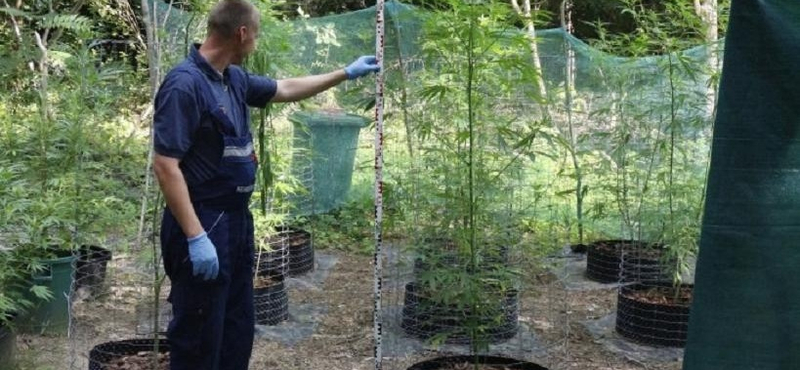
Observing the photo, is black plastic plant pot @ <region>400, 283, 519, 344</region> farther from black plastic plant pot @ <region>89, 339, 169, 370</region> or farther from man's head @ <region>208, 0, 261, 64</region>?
man's head @ <region>208, 0, 261, 64</region>

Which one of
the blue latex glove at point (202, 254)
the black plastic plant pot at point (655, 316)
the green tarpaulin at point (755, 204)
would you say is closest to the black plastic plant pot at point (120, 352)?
the blue latex glove at point (202, 254)

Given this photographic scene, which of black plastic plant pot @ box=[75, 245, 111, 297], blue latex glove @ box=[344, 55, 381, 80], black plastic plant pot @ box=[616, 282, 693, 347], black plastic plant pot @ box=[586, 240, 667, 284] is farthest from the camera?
black plastic plant pot @ box=[586, 240, 667, 284]

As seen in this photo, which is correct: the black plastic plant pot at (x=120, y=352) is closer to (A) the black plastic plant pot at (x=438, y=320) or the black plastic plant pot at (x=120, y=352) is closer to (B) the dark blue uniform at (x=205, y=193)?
(B) the dark blue uniform at (x=205, y=193)

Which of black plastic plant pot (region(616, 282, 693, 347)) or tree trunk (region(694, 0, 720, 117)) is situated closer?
black plastic plant pot (region(616, 282, 693, 347))

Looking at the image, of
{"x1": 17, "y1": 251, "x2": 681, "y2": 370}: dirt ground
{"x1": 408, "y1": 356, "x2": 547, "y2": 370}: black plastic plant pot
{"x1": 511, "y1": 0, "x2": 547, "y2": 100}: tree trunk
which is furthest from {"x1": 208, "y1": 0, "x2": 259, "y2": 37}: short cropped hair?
{"x1": 17, "y1": 251, "x2": 681, "y2": 370}: dirt ground

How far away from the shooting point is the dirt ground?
4648 millimetres

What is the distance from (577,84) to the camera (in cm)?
643

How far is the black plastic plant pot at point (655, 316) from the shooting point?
496cm

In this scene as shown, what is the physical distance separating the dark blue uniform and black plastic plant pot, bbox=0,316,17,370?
1.19 m

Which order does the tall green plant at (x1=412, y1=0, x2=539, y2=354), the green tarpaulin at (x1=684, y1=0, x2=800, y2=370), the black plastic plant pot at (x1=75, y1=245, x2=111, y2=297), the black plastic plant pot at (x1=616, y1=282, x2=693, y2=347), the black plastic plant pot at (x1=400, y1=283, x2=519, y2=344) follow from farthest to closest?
the black plastic plant pot at (x1=75, y1=245, x2=111, y2=297) → the black plastic plant pot at (x1=616, y1=282, x2=693, y2=347) → the black plastic plant pot at (x1=400, y1=283, x2=519, y2=344) → the tall green plant at (x1=412, y1=0, x2=539, y2=354) → the green tarpaulin at (x1=684, y1=0, x2=800, y2=370)

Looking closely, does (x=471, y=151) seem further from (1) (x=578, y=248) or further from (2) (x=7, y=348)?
(1) (x=578, y=248)

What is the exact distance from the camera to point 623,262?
6.16 metres

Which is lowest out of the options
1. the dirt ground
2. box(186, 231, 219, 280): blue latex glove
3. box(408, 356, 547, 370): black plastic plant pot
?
the dirt ground

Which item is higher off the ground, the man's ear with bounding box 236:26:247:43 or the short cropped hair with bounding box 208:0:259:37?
the short cropped hair with bounding box 208:0:259:37
